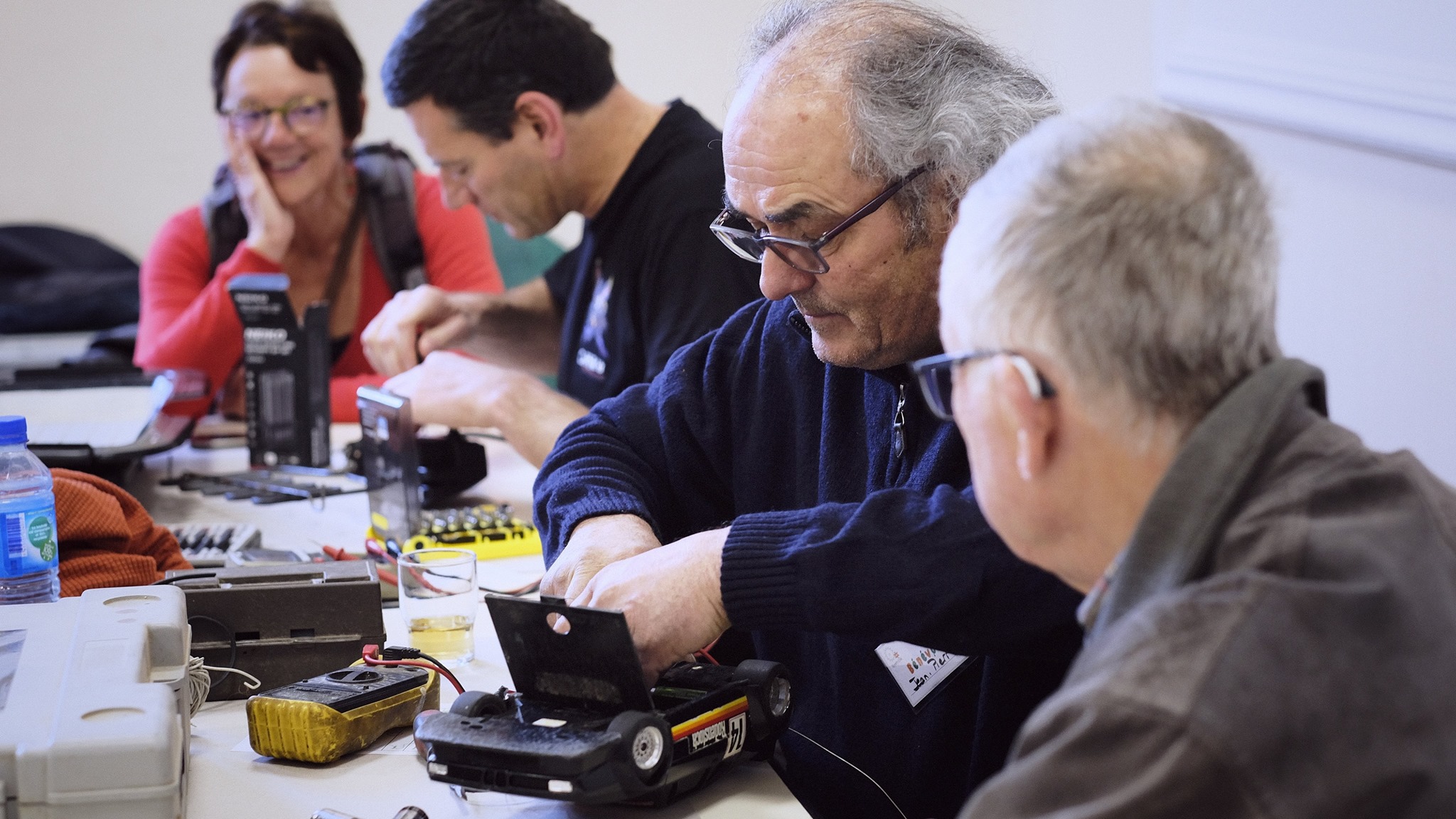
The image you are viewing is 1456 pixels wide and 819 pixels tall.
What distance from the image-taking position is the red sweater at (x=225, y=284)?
2863 millimetres

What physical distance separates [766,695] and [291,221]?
7.69 ft

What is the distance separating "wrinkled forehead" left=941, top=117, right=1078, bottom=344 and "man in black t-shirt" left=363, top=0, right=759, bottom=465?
4.16 feet

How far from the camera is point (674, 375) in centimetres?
160

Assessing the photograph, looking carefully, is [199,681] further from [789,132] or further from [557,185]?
[557,185]

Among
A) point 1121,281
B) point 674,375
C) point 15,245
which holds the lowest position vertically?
point 15,245

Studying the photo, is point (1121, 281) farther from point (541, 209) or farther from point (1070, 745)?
point (541, 209)

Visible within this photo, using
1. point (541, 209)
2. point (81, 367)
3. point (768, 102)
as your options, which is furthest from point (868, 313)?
point (81, 367)

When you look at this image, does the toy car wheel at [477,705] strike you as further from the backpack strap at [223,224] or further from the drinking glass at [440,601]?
the backpack strap at [223,224]

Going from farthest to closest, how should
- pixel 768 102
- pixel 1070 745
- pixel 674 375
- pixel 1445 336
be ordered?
pixel 1445 336
pixel 674 375
pixel 768 102
pixel 1070 745

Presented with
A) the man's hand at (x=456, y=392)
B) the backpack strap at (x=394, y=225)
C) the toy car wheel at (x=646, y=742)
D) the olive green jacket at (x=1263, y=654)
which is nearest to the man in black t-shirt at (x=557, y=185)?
the man's hand at (x=456, y=392)

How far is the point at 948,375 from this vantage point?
89 centimetres

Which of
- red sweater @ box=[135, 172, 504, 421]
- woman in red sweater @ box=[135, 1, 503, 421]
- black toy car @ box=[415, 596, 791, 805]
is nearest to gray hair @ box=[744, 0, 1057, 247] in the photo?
black toy car @ box=[415, 596, 791, 805]

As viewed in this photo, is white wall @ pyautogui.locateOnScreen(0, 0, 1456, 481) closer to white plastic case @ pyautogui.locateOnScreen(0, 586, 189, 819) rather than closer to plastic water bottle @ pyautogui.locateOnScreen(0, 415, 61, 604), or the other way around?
plastic water bottle @ pyautogui.locateOnScreen(0, 415, 61, 604)

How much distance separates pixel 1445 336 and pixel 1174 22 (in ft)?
3.46
